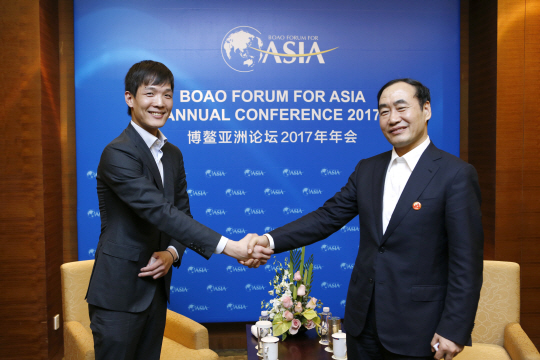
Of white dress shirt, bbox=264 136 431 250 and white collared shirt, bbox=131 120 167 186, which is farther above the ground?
white collared shirt, bbox=131 120 167 186

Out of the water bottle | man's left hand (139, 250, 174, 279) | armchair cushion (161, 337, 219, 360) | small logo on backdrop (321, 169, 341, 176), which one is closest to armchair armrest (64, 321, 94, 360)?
armchair cushion (161, 337, 219, 360)

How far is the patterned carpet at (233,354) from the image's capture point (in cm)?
351

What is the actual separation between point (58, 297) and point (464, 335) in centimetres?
312

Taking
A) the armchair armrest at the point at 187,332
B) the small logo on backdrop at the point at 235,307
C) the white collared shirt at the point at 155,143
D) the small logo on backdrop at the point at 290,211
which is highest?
the white collared shirt at the point at 155,143

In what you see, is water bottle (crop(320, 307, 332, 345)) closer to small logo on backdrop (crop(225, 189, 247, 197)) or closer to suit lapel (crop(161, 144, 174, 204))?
suit lapel (crop(161, 144, 174, 204))

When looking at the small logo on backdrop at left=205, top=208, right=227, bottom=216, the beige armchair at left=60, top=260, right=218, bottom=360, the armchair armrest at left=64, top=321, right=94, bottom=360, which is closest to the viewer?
the armchair armrest at left=64, top=321, right=94, bottom=360

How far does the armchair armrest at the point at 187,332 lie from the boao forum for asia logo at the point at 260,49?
81.1 inches

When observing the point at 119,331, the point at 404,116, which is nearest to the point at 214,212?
the point at 119,331

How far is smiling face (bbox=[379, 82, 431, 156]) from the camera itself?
1.73m

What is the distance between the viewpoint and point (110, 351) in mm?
1777

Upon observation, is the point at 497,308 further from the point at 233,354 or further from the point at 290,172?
the point at 233,354

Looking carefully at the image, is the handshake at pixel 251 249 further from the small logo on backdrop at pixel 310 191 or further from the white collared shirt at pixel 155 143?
the small logo on backdrop at pixel 310 191

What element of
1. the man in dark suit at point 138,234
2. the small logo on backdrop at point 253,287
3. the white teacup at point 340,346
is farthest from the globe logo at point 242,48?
the white teacup at point 340,346

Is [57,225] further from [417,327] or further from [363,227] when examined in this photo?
[417,327]
